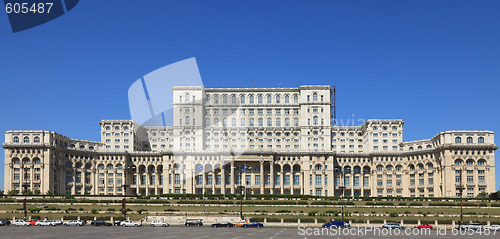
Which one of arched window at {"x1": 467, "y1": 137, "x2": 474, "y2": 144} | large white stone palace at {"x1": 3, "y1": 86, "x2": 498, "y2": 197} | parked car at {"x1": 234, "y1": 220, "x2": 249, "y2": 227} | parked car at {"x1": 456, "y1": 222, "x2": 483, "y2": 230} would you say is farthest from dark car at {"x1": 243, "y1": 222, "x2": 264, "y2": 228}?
arched window at {"x1": 467, "y1": 137, "x2": 474, "y2": 144}

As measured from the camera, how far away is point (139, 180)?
611ft

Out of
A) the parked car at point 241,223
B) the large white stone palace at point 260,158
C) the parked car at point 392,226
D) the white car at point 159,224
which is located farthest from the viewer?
the large white stone palace at point 260,158


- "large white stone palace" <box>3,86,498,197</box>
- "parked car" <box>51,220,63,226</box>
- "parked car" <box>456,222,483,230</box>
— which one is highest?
"large white stone palace" <box>3,86,498,197</box>

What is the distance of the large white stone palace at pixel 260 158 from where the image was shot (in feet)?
545

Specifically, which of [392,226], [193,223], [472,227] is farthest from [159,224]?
[472,227]

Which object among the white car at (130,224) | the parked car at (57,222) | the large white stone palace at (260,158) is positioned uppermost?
the large white stone palace at (260,158)

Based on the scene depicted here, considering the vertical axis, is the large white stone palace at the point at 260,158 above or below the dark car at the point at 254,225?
above

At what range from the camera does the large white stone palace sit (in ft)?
545

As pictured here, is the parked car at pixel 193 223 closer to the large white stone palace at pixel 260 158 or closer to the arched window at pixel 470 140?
the large white stone palace at pixel 260 158

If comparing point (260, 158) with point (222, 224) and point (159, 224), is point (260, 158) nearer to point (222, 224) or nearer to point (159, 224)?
point (222, 224)

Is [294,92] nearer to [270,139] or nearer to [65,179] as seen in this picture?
[270,139]

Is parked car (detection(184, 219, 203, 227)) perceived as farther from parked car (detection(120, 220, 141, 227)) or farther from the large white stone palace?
the large white stone palace

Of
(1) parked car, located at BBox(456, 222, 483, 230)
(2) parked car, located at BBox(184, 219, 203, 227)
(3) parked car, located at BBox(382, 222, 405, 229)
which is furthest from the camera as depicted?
(2) parked car, located at BBox(184, 219, 203, 227)

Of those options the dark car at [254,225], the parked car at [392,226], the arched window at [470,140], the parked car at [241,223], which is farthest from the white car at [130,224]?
the arched window at [470,140]
